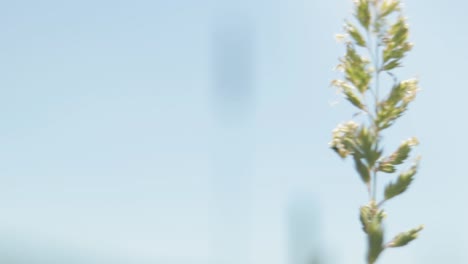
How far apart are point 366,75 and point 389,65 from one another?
0.41 m

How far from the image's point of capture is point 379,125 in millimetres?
7805

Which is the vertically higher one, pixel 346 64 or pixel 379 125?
pixel 346 64

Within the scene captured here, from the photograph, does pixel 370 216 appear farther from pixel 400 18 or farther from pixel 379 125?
pixel 400 18

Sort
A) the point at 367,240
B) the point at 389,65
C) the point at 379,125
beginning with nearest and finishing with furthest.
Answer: the point at 367,240, the point at 379,125, the point at 389,65

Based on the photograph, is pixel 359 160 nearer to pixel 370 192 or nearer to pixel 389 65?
pixel 370 192

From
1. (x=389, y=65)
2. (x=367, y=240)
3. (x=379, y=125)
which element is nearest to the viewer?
(x=367, y=240)

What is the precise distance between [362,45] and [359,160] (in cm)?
179

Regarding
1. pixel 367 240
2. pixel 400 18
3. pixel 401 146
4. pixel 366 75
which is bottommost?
pixel 367 240

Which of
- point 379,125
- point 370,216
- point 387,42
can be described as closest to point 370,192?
point 370,216

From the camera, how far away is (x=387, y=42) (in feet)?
27.8

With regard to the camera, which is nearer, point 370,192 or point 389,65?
point 370,192

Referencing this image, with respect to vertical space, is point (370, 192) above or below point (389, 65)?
below

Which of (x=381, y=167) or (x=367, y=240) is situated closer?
(x=367, y=240)

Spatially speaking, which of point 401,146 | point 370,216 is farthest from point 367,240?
point 401,146
